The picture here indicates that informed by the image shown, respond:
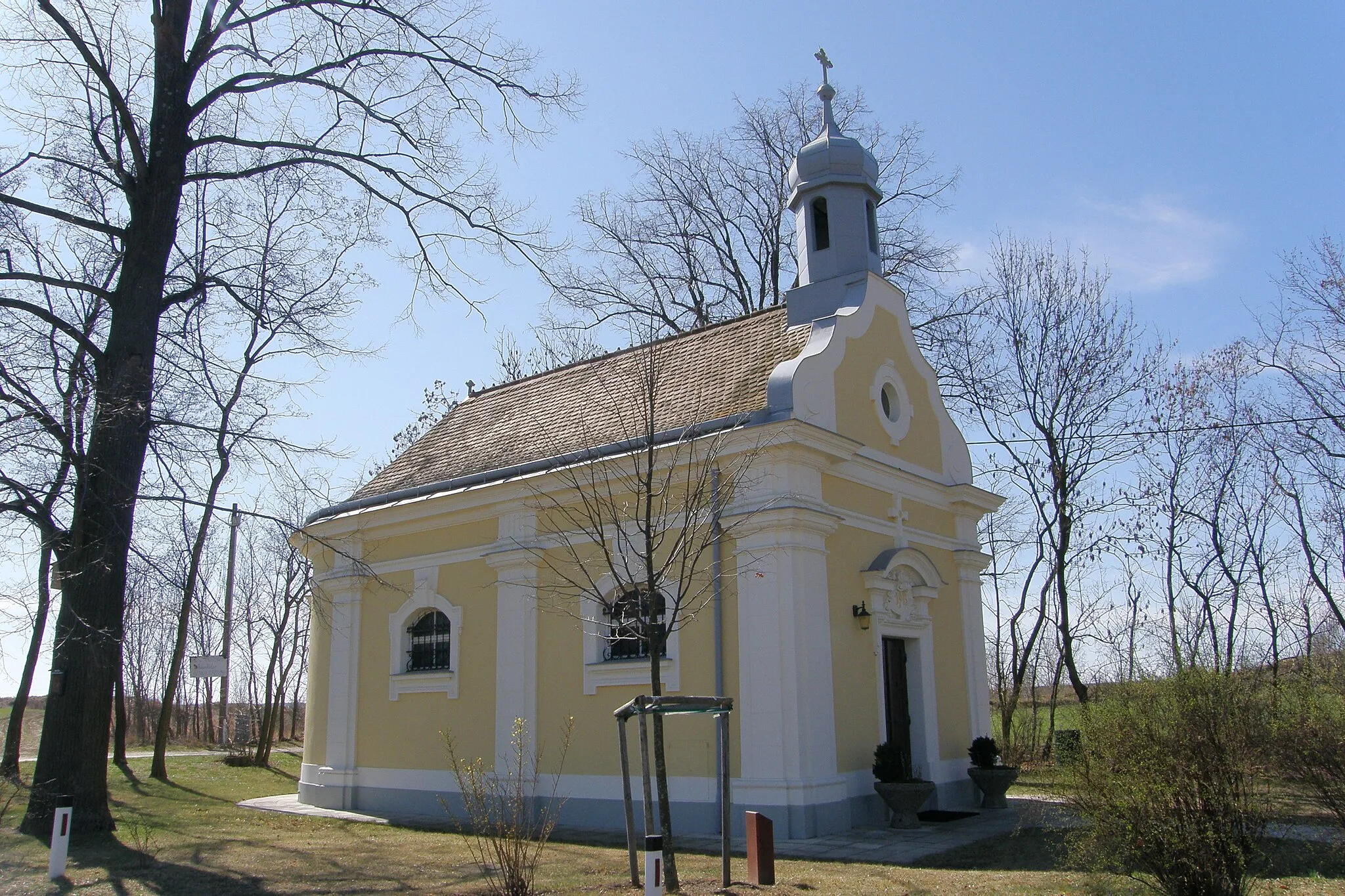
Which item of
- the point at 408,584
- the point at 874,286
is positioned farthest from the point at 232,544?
the point at 874,286

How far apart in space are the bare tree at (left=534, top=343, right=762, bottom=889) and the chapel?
11 cm

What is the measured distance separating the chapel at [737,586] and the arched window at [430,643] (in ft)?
0.16

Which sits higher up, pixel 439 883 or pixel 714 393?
pixel 714 393

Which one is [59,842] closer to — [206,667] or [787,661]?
[787,661]

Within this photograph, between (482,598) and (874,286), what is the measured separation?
7519 mm

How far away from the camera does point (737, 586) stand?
40.3 ft

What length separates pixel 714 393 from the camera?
14.1 metres

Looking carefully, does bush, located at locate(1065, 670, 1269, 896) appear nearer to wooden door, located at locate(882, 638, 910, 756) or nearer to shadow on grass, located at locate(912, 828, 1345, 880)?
shadow on grass, located at locate(912, 828, 1345, 880)

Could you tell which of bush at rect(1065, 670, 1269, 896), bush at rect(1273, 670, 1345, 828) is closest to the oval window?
bush at rect(1273, 670, 1345, 828)

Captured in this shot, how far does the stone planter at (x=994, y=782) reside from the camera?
14258 millimetres

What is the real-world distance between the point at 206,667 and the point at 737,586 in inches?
750

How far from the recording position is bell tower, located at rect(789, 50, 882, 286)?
607 inches

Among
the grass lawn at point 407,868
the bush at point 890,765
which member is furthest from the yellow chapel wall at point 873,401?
the grass lawn at point 407,868

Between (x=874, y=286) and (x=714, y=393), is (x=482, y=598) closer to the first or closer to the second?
(x=714, y=393)
